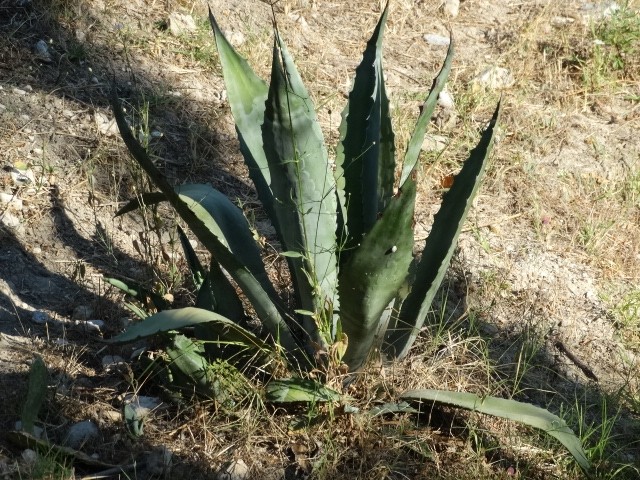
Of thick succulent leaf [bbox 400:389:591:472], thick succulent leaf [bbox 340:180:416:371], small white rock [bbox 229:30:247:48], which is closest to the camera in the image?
thick succulent leaf [bbox 340:180:416:371]

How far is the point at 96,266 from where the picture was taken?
3.55m

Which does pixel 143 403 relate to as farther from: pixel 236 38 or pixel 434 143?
pixel 236 38

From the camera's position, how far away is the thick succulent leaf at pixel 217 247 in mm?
2529

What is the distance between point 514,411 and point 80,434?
4.46ft

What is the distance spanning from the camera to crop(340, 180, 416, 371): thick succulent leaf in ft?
8.02

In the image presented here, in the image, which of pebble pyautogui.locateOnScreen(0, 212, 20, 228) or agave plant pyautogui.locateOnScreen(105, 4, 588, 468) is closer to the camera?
agave plant pyautogui.locateOnScreen(105, 4, 588, 468)

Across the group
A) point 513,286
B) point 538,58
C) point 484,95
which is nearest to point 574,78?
point 538,58

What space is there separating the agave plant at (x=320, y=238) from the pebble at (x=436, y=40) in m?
2.64

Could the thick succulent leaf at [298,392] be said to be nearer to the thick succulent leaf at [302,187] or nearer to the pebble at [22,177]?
the thick succulent leaf at [302,187]

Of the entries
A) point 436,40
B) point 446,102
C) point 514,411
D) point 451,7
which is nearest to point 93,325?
point 514,411

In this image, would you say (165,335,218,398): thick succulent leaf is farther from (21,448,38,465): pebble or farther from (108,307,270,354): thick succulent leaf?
(21,448,38,465): pebble

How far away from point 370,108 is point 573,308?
1481 mm

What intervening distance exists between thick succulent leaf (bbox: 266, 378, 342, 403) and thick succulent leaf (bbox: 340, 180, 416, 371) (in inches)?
6.5

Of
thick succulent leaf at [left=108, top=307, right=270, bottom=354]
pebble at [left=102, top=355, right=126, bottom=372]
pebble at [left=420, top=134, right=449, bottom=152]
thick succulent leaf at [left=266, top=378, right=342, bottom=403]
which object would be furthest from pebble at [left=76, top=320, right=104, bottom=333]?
pebble at [left=420, top=134, right=449, bottom=152]
